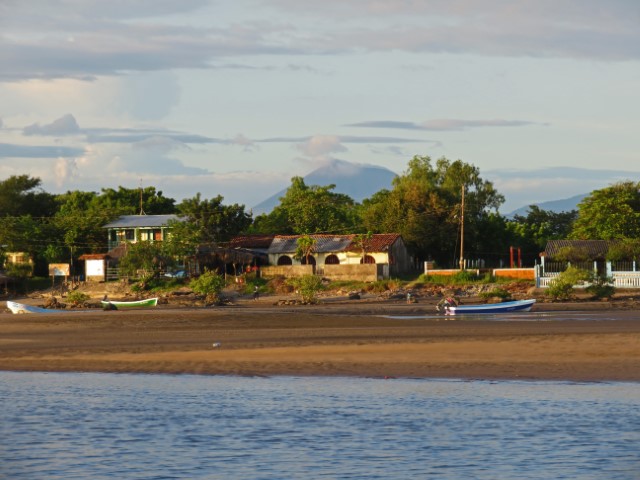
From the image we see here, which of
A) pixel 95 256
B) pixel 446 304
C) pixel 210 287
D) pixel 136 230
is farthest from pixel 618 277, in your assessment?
pixel 136 230

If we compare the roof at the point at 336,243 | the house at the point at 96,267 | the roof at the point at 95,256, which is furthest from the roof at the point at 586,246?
the roof at the point at 95,256

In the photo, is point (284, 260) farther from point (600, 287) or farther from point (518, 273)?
point (600, 287)

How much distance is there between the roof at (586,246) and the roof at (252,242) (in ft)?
77.5

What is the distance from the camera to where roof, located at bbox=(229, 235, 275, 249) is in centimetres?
7806

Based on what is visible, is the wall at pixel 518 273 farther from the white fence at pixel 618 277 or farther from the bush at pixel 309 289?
the bush at pixel 309 289

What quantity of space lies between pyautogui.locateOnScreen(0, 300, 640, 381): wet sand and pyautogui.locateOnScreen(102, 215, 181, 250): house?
3455cm

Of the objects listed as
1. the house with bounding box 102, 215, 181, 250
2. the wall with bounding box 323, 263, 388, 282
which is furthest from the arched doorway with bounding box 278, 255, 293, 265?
the house with bounding box 102, 215, 181, 250

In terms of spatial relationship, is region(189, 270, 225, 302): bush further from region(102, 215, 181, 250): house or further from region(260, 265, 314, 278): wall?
region(102, 215, 181, 250): house

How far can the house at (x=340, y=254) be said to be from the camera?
→ 69375 mm

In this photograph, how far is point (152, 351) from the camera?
30.2 m

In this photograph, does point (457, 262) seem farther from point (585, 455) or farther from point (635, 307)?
point (585, 455)

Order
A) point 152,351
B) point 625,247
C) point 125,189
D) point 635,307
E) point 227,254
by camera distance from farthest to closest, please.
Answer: point 125,189 → point 227,254 → point 625,247 → point 635,307 → point 152,351

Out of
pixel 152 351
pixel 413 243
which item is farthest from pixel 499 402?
pixel 413 243

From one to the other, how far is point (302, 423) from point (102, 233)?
225ft
